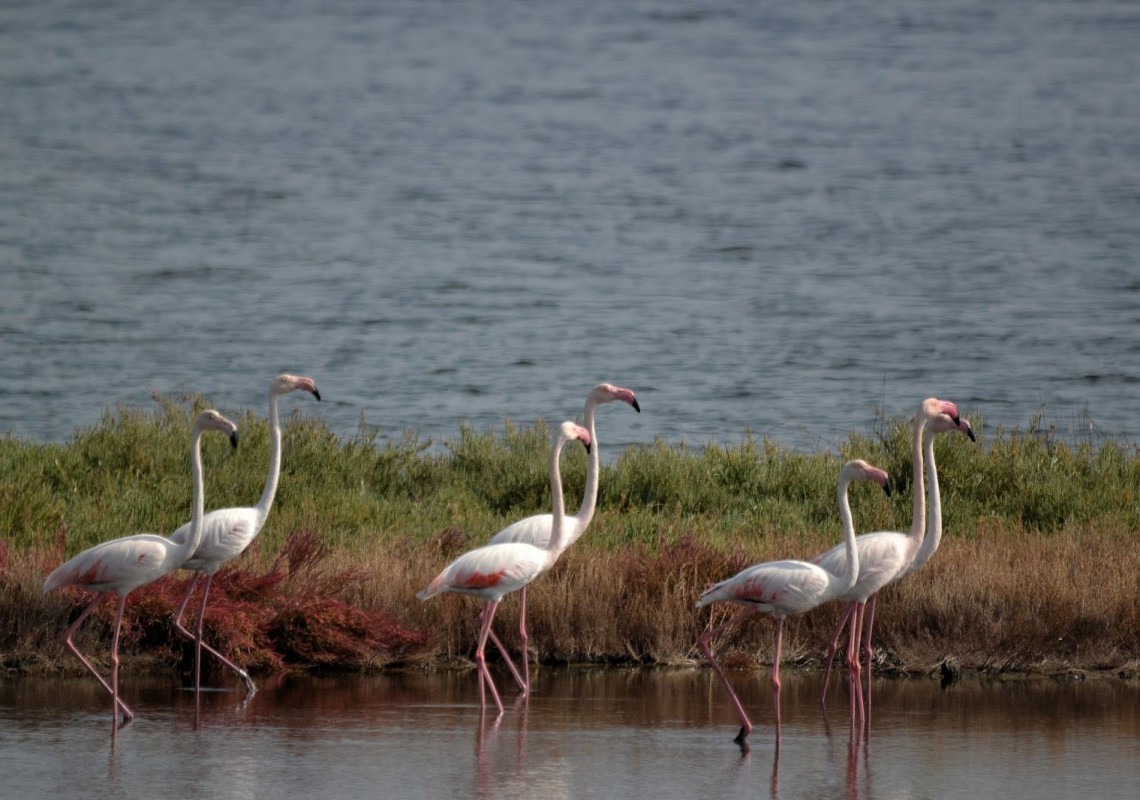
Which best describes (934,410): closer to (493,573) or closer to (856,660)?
(856,660)

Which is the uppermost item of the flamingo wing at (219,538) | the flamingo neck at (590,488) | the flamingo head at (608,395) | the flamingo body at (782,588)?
the flamingo head at (608,395)

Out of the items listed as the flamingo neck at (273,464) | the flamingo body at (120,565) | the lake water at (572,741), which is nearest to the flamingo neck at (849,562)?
the lake water at (572,741)

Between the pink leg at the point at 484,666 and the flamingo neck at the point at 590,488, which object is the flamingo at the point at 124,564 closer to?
the pink leg at the point at 484,666

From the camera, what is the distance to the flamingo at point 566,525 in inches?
491

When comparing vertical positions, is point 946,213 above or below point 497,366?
above

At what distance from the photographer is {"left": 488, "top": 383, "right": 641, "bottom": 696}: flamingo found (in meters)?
12.5

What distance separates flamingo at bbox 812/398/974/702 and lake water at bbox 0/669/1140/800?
1.74ft

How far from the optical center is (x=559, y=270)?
55.8m

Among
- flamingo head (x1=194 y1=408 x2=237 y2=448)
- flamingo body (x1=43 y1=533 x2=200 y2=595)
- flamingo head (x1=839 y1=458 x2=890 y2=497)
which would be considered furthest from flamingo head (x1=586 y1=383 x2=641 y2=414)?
flamingo body (x1=43 y1=533 x2=200 y2=595)

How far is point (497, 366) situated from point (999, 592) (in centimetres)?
2760

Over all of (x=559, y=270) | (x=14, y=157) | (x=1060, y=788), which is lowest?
(x=1060, y=788)

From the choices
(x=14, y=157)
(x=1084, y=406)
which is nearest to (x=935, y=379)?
(x=1084, y=406)

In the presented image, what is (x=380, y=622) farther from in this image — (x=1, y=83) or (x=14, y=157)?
(x=1, y=83)

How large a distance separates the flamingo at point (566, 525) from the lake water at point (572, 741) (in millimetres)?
317
